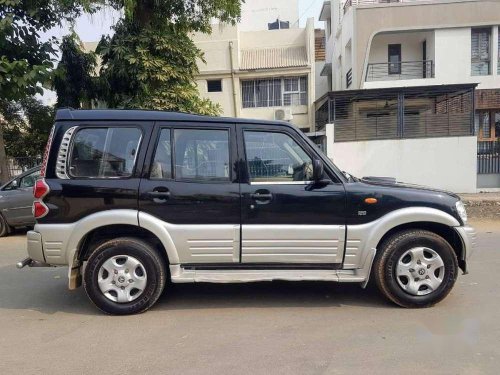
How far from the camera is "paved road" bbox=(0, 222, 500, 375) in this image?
328 cm

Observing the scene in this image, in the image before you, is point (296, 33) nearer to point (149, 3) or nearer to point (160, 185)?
point (149, 3)

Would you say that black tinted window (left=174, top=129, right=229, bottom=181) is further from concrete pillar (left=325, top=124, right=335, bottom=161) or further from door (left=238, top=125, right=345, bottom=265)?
concrete pillar (left=325, top=124, right=335, bottom=161)

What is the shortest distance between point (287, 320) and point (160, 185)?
1.82 metres

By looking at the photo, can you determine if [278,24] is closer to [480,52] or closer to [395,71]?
[395,71]

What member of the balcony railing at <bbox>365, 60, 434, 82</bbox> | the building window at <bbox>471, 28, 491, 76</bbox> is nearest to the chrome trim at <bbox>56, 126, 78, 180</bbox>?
the balcony railing at <bbox>365, 60, 434, 82</bbox>

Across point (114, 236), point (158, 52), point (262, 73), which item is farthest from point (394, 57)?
point (114, 236)

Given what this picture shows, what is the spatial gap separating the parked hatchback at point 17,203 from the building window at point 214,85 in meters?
13.5

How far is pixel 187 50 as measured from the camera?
511 inches

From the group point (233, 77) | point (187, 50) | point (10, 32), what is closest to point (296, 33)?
point (233, 77)

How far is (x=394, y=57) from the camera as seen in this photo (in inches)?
826

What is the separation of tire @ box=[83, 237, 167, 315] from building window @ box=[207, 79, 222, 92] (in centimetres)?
1839

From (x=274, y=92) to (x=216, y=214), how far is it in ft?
59.6

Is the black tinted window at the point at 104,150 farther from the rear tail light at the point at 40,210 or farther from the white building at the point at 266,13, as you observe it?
the white building at the point at 266,13

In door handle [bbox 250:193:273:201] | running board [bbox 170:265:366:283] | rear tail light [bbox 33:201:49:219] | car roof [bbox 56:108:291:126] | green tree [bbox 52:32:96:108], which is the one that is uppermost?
green tree [bbox 52:32:96:108]
